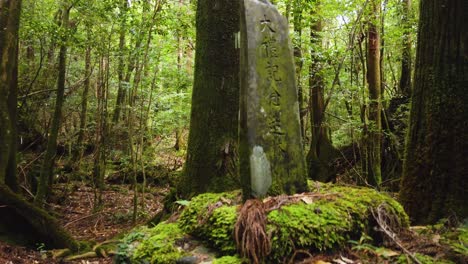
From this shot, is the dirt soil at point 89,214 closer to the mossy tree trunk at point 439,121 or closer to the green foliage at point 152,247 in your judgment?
the green foliage at point 152,247

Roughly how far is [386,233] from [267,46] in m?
2.23

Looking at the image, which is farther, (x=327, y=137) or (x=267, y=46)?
(x=327, y=137)

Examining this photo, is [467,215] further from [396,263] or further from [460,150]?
[396,263]

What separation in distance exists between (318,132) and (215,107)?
6152mm

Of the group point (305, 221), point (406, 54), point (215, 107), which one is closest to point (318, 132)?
point (406, 54)

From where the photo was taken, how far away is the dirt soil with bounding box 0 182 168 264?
21.7 ft

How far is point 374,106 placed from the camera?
32.5ft

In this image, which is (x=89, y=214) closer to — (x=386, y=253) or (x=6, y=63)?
(x=6, y=63)

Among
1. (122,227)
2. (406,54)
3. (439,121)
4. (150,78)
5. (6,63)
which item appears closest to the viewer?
(439,121)

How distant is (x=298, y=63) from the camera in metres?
10.8

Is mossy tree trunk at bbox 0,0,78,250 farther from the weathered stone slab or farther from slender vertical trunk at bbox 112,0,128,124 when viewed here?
the weathered stone slab

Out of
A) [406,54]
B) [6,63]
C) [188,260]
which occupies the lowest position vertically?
Answer: [188,260]

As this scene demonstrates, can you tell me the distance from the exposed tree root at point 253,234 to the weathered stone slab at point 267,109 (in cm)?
48

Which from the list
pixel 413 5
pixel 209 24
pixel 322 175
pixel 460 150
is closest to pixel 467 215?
pixel 460 150
